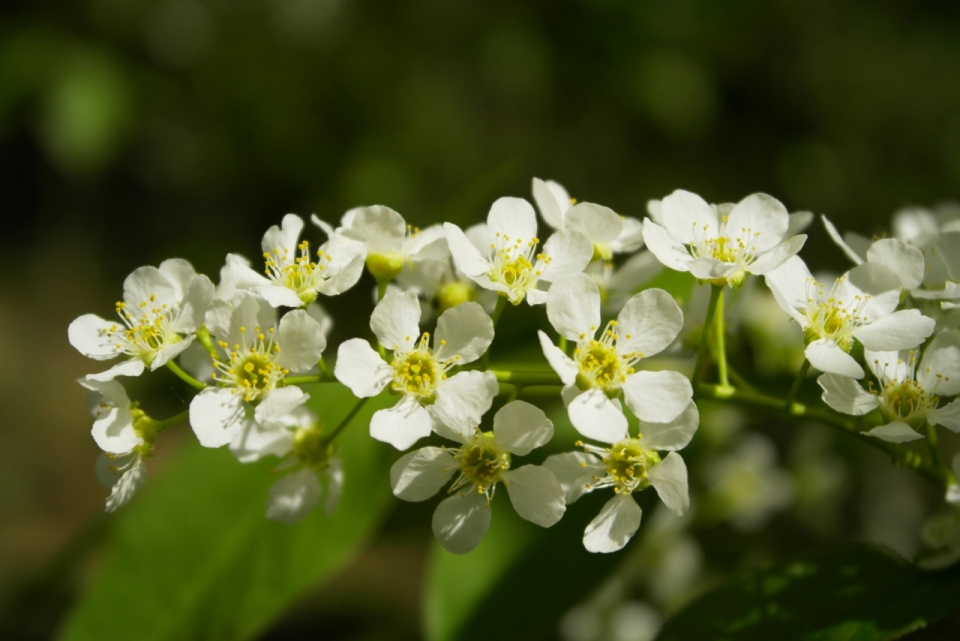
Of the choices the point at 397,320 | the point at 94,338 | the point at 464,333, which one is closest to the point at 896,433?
the point at 464,333

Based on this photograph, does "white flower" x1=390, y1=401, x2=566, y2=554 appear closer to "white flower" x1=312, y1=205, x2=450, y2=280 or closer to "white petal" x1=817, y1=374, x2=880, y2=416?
"white flower" x1=312, y1=205, x2=450, y2=280

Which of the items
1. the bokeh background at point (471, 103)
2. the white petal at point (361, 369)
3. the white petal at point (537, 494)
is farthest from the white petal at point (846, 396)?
the bokeh background at point (471, 103)

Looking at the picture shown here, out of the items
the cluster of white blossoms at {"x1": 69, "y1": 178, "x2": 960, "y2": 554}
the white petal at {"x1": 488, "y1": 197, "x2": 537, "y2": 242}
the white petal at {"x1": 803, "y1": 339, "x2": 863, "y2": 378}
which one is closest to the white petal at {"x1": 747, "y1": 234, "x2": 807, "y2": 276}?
the cluster of white blossoms at {"x1": 69, "y1": 178, "x2": 960, "y2": 554}

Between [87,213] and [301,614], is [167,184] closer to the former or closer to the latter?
[87,213]

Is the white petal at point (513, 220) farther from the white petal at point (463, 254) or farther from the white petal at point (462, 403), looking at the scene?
the white petal at point (462, 403)

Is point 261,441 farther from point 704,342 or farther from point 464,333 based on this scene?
point 704,342

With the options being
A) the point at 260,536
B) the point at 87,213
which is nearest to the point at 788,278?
the point at 260,536
